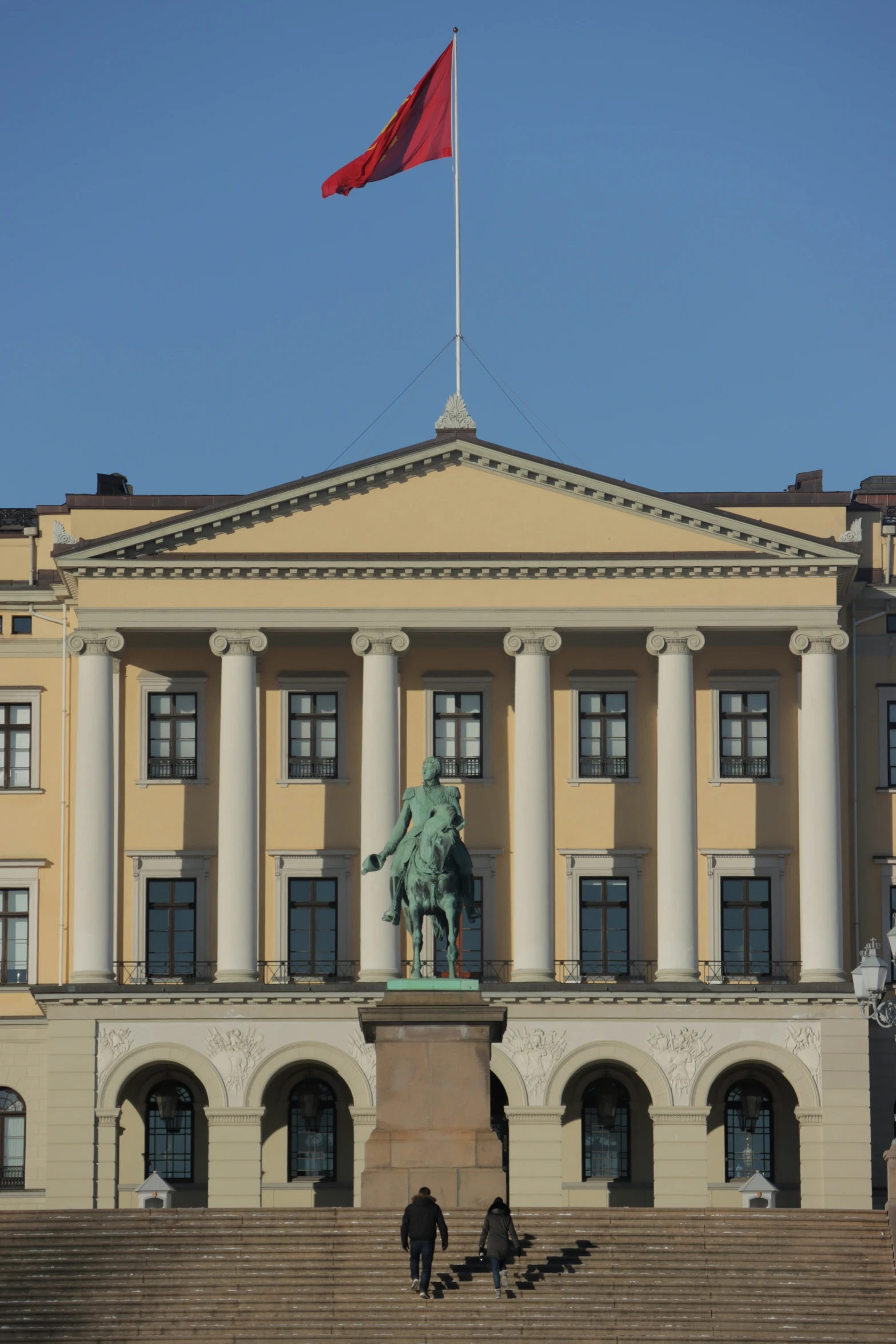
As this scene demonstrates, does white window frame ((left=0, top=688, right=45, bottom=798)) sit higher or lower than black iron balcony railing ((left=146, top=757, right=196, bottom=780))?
higher

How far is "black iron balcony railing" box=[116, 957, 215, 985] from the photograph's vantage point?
219 ft

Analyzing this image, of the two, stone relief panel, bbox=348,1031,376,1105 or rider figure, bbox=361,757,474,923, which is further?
stone relief panel, bbox=348,1031,376,1105

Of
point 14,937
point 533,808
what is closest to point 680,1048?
point 533,808

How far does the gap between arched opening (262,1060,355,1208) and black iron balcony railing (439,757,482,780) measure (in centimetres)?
727

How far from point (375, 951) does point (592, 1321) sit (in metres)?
21.9

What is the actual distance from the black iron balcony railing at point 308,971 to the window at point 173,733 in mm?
4890

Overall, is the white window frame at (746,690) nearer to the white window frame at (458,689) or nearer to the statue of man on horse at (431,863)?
the white window frame at (458,689)

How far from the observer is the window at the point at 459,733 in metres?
68.1

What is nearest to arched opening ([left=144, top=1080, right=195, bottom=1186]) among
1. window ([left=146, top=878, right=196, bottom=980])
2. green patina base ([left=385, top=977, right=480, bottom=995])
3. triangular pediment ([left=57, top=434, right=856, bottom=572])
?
window ([left=146, top=878, right=196, bottom=980])

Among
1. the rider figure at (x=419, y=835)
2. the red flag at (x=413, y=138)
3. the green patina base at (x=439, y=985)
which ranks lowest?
the green patina base at (x=439, y=985)

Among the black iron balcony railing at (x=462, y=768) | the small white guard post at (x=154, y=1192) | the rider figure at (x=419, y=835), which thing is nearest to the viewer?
the rider figure at (x=419, y=835)

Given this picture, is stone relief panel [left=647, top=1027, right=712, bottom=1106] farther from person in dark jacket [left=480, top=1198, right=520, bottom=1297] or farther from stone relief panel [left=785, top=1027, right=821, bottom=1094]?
person in dark jacket [left=480, top=1198, right=520, bottom=1297]

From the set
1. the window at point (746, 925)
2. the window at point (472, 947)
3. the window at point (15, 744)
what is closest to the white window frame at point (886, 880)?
the window at point (746, 925)

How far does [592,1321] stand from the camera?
145 feet
